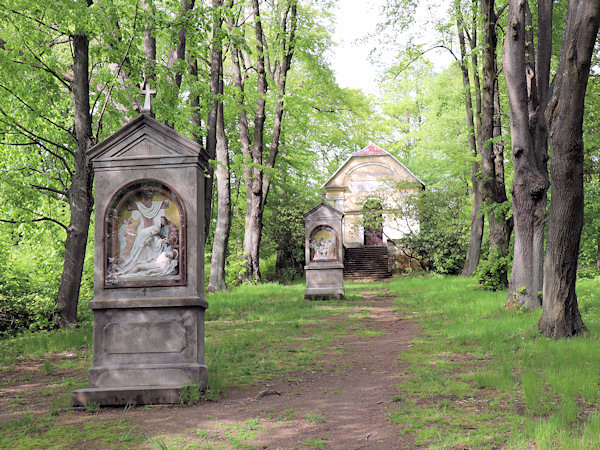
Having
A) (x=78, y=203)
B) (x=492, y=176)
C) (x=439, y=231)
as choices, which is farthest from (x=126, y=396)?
(x=439, y=231)

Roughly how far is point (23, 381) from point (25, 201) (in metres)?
5.78

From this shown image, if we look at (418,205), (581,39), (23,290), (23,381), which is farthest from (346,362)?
(418,205)

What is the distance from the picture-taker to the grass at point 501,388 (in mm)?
4000

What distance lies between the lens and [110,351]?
19.7 feet

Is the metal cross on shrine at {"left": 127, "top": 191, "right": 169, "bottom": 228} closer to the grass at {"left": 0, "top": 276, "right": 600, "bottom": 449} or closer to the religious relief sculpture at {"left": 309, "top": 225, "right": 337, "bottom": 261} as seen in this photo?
the grass at {"left": 0, "top": 276, "right": 600, "bottom": 449}

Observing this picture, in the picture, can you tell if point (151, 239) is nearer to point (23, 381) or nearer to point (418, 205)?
point (23, 381)

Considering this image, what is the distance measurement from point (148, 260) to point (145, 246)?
0.53ft

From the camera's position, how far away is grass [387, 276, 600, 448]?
400 cm

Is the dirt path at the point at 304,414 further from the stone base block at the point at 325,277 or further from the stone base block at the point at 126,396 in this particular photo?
the stone base block at the point at 325,277

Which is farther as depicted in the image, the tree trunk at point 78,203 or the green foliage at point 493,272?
the green foliage at point 493,272

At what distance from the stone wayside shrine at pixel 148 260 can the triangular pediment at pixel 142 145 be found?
1cm

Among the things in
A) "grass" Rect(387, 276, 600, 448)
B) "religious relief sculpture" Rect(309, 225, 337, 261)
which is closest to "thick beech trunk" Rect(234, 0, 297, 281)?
"religious relief sculpture" Rect(309, 225, 337, 261)

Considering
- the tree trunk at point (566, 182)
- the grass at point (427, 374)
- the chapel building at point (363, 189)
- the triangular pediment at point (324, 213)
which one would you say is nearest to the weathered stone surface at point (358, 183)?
the chapel building at point (363, 189)

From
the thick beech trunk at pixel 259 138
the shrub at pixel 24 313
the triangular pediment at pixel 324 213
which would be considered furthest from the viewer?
the thick beech trunk at pixel 259 138
